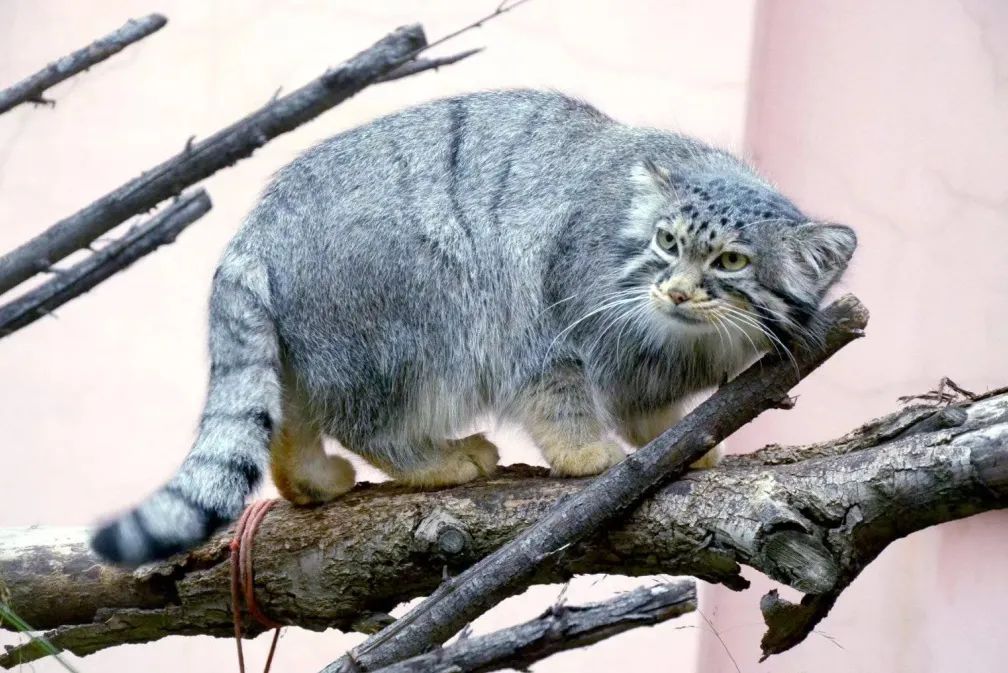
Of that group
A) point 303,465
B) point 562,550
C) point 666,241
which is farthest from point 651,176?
point 303,465

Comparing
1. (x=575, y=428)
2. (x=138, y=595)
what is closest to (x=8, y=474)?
(x=138, y=595)

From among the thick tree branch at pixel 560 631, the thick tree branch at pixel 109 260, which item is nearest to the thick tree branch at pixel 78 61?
the thick tree branch at pixel 109 260

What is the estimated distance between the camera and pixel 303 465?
298 centimetres

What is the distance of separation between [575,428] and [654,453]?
404mm

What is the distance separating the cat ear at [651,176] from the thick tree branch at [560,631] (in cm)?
109

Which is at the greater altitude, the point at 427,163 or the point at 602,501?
the point at 427,163

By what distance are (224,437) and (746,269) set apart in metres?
1.22

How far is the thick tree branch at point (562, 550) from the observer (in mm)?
2295

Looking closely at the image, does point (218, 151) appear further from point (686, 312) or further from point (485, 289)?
point (686, 312)

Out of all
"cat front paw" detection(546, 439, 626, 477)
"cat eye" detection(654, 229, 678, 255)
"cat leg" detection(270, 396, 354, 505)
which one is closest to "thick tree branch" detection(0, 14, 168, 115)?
"cat leg" detection(270, 396, 354, 505)

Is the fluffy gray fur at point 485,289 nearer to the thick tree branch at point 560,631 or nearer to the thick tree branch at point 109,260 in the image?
the thick tree branch at point 109,260

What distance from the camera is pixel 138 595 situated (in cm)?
293

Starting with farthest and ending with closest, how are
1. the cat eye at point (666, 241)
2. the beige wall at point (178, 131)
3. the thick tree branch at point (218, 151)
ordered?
the beige wall at point (178, 131), the cat eye at point (666, 241), the thick tree branch at point (218, 151)

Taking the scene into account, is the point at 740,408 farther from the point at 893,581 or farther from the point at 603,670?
the point at 603,670
